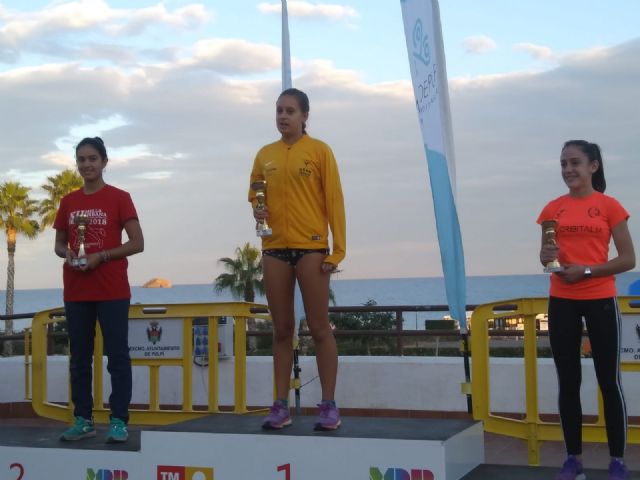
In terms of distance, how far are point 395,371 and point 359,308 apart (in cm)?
139

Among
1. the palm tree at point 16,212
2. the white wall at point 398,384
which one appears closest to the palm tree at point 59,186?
the palm tree at point 16,212

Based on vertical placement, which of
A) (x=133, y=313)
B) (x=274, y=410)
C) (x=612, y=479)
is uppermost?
(x=133, y=313)

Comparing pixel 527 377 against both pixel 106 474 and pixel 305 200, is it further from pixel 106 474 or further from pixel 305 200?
pixel 106 474

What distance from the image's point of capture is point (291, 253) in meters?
4.33

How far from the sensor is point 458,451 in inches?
157

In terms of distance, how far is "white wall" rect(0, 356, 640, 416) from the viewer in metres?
7.17

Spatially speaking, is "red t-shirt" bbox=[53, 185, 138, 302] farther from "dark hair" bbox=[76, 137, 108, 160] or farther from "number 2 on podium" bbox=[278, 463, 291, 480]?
"number 2 on podium" bbox=[278, 463, 291, 480]

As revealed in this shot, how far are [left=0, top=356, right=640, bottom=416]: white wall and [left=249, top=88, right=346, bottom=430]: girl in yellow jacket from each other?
312cm

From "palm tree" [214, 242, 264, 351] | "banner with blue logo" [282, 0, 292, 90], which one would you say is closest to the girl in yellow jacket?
"banner with blue logo" [282, 0, 292, 90]

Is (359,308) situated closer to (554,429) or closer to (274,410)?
(554,429)

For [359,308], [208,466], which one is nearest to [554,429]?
[208,466]

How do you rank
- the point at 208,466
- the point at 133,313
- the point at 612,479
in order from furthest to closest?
the point at 133,313 < the point at 208,466 < the point at 612,479

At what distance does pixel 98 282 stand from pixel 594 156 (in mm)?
2696

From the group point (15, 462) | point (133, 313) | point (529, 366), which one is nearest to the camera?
point (15, 462)
